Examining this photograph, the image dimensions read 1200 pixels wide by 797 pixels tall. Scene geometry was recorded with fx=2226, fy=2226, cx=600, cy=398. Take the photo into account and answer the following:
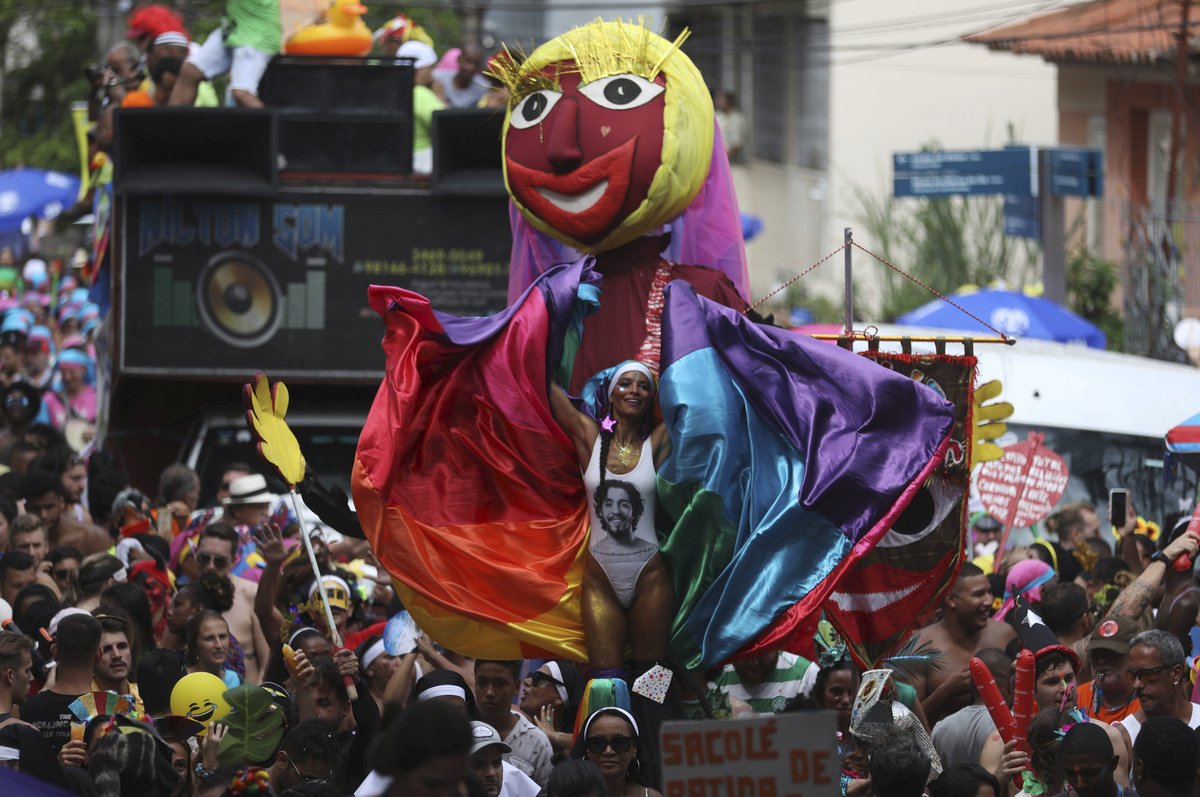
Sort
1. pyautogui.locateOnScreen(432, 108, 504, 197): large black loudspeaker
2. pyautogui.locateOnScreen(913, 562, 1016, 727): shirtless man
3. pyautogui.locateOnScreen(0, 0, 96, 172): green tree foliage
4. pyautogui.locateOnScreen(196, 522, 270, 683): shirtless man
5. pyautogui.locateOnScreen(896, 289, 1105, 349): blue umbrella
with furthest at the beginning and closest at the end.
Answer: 1. pyautogui.locateOnScreen(0, 0, 96, 172): green tree foliage
2. pyautogui.locateOnScreen(896, 289, 1105, 349): blue umbrella
3. pyautogui.locateOnScreen(432, 108, 504, 197): large black loudspeaker
4. pyautogui.locateOnScreen(196, 522, 270, 683): shirtless man
5. pyautogui.locateOnScreen(913, 562, 1016, 727): shirtless man

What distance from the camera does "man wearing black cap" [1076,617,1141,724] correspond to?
750 cm

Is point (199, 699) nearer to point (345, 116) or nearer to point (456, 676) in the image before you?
point (456, 676)

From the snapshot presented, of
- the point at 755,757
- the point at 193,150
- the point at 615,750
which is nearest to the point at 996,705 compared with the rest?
the point at 615,750

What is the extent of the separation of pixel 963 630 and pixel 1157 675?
73.6 inches

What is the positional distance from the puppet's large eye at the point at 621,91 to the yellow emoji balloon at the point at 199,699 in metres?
2.76

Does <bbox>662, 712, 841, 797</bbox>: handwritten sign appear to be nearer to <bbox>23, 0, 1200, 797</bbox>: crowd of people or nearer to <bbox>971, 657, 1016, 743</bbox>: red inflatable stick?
<bbox>23, 0, 1200, 797</bbox>: crowd of people

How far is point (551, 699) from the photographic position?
8383mm

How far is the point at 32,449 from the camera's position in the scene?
13.1 m

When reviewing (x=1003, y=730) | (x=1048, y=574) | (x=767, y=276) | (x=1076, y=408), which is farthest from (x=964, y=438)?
(x=767, y=276)

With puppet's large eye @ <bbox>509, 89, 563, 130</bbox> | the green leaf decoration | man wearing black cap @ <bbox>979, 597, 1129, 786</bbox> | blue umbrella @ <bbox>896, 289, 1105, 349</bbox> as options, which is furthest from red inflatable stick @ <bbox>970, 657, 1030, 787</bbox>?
blue umbrella @ <bbox>896, 289, 1105, 349</bbox>

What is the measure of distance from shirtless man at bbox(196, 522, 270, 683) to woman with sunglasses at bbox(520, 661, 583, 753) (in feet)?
4.47

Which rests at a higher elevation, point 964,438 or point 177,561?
point 964,438

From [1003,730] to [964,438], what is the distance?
2.00 metres

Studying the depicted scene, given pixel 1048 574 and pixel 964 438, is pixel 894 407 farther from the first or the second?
pixel 1048 574
